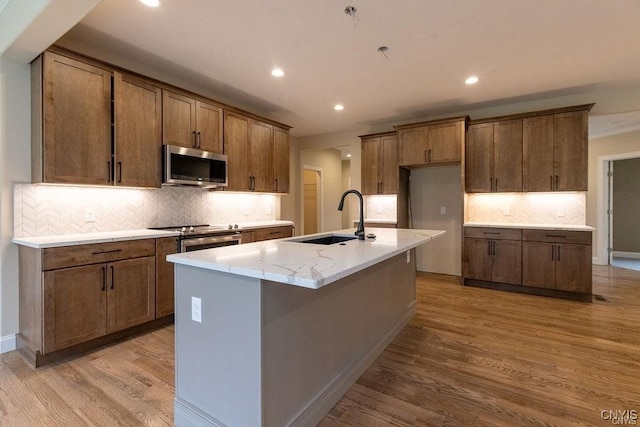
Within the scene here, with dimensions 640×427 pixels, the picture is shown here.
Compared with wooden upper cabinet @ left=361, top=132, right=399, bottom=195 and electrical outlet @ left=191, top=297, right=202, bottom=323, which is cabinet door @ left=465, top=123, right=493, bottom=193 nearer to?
wooden upper cabinet @ left=361, top=132, right=399, bottom=195

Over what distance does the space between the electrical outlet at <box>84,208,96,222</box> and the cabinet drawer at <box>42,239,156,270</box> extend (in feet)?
1.95

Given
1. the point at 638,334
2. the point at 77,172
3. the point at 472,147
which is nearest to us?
the point at 77,172

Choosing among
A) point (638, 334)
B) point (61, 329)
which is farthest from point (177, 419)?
point (638, 334)

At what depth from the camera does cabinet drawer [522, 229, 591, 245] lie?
3.82m

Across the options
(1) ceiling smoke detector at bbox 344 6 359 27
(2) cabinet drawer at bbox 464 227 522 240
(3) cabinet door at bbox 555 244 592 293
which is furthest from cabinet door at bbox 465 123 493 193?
(1) ceiling smoke detector at bbox 344 6 359 27

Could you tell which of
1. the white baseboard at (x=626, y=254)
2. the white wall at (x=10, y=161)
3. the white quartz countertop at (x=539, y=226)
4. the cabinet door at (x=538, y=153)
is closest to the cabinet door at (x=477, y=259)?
the white quartz countertop at (x=539, y=226)

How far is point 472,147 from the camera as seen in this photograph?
4617 mm

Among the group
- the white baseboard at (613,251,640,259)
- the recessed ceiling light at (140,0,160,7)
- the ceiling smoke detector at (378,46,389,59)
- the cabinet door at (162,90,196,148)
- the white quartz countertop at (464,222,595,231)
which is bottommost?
the white baseboard at (613,251,640,259)

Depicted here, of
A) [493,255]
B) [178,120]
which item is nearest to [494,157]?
[493,255]

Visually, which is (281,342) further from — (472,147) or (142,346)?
(472,147)

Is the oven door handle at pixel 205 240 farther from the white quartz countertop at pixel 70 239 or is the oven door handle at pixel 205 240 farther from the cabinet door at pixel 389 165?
the cabinet door at pixel 389 165

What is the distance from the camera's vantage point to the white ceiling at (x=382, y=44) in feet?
7.68

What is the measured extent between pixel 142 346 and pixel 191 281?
4.94ft

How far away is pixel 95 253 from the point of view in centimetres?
250
